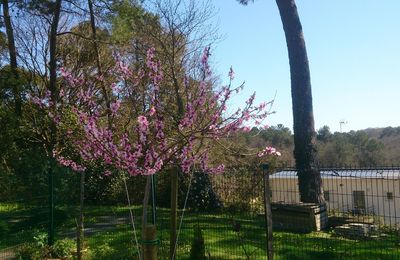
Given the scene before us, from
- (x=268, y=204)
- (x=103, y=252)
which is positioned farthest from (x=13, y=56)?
(x=268, y=204)

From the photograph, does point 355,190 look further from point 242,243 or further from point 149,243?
point 149,243

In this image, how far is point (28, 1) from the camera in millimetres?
18656

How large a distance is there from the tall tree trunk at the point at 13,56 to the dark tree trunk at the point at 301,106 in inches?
404

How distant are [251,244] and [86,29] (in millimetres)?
17253

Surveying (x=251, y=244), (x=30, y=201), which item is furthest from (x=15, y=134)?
(x=251, y=244)

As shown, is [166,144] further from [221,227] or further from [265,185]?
[221,227]

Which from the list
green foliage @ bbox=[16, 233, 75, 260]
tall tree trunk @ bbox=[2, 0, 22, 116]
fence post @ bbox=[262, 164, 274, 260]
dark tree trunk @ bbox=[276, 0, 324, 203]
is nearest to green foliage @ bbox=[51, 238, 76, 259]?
green foliage @ bbox=[16, 233, 75, 260]

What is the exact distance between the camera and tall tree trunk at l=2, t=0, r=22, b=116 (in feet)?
57.7

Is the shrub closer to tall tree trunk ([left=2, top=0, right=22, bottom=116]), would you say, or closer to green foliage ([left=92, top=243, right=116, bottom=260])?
green foliage ([left=92, top=243, right=116, bottom=260])

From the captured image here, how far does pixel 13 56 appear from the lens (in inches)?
804

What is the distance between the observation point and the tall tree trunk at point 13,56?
17581mm

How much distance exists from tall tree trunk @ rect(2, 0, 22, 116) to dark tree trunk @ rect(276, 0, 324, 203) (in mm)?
10265

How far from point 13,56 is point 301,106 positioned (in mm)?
13610

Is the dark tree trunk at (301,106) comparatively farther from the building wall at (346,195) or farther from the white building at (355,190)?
the white building at (355,190)
